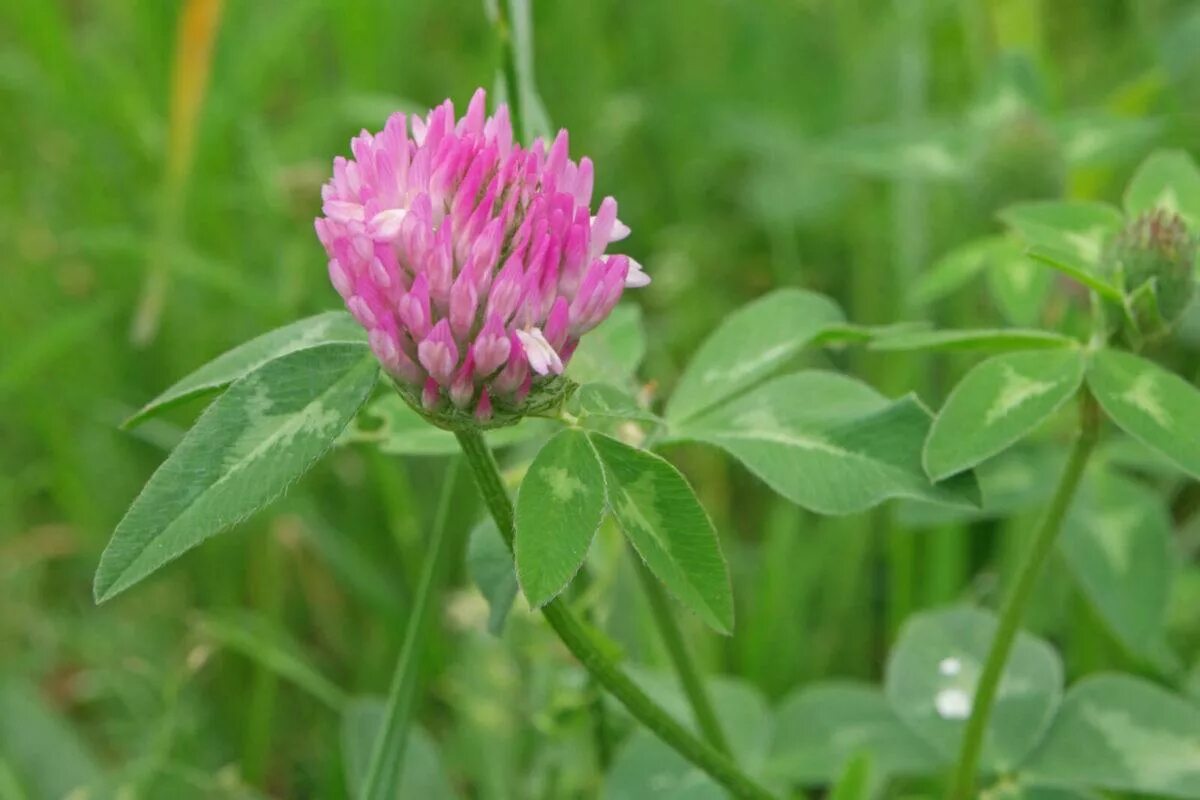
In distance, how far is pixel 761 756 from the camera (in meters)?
1.55

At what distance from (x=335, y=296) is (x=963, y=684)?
128 cm

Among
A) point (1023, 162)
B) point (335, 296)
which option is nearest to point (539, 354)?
point (1023, 162)

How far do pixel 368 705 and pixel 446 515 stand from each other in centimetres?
39

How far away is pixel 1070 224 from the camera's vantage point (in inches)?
54.8

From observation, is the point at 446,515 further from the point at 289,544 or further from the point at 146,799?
the point at 289,544

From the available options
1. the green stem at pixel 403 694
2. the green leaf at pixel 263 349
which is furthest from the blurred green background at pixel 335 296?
the green leaf at pixel 263 349

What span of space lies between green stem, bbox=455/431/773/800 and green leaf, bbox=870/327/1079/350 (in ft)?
1.13

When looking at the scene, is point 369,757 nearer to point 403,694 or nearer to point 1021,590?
Answer: point 403,694

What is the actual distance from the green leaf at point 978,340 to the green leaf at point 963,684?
371mm

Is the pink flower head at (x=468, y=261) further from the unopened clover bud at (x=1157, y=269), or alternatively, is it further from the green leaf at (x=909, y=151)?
the green leaf at (x=909, y=151)

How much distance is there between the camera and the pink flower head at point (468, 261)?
935 mm

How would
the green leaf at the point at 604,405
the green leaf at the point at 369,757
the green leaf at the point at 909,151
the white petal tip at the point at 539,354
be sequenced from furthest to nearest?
the green leaf at the point at 909,151
the green leaf at the point at 369,757
the green leaf at the point at 604,405
the white petal tip at the point at 539,354

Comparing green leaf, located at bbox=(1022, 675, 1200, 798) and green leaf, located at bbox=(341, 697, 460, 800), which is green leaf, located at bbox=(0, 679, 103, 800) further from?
green leaf, located at bbox=(1022, 675, 1200, 798)

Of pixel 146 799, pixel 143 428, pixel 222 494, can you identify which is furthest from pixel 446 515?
pixel 143 428
